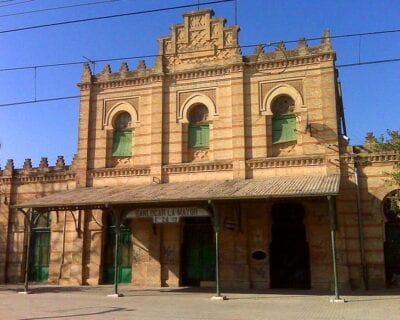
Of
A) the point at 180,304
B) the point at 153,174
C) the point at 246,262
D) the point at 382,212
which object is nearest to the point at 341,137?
the point at 382,212

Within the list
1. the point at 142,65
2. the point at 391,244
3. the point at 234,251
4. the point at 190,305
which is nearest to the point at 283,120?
the point at 234,251

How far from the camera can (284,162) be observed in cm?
1992

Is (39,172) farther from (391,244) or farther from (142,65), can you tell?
(391,244)

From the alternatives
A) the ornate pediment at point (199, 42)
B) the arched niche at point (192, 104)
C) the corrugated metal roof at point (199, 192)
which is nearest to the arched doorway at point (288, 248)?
the corrugated metal roof at point (199, 192)

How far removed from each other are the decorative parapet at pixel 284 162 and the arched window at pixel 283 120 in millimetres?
933

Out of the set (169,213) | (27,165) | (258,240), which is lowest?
(258,240)

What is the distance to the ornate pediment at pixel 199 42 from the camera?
21844mm

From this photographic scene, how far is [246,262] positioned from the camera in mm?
19625

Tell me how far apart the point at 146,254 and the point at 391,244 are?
9.92 metres

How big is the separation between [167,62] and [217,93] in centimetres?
300

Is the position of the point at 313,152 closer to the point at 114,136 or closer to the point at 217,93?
the point at 217,93

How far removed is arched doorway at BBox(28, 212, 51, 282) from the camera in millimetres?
23516

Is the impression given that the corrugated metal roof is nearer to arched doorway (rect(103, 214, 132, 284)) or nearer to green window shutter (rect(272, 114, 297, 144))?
green window shutter (rect(272, 114, 297, 144))

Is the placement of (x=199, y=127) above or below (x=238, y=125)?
above
